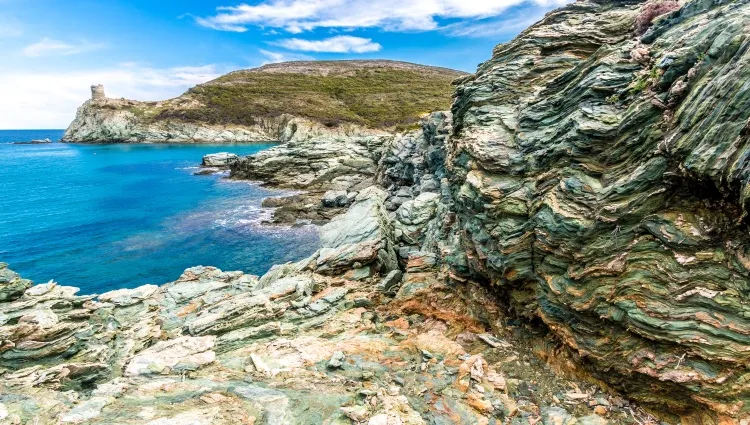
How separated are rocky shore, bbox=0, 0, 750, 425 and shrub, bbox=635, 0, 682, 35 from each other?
10 centimetres

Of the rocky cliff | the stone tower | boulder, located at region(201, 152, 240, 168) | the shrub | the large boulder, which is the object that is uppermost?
the stone tower

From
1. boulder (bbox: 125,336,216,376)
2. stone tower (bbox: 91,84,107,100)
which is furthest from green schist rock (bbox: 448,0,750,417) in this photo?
stone tower (bbox: 91,84,107,100)

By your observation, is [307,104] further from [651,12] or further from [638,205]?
[638,205]

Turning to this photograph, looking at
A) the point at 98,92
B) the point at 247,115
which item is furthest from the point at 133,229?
the point at 98,92

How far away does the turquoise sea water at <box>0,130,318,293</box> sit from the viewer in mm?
39312

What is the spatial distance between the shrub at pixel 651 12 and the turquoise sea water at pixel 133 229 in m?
33.8

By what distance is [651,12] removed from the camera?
15680 mm

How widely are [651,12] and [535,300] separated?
40.9 feet

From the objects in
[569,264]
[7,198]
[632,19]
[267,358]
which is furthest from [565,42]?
[7,198]

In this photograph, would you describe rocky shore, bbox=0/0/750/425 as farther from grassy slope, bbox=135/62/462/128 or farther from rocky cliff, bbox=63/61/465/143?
grassy slope, bbox=135/62/462/128

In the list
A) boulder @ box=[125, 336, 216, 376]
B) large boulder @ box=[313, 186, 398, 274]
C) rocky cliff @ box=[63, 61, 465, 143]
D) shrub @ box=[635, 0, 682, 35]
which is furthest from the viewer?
rocky cliff @ box=[63, 61, 465, 143]

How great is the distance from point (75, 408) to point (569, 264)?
54.6ft

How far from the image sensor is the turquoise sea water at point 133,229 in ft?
129

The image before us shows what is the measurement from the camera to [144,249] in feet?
146
